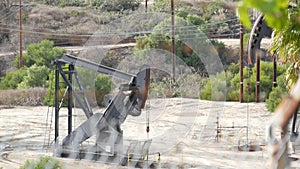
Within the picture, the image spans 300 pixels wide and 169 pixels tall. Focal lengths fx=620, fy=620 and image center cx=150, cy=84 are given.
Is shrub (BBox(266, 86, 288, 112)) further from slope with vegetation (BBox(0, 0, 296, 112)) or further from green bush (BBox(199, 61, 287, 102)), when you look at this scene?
slope with vegetation (BBox(0, 0, 296, 112))

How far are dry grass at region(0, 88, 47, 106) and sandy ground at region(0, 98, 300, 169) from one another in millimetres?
906

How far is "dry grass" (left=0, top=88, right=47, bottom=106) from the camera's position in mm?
19797

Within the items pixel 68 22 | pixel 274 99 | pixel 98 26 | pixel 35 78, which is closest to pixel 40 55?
pixel 35 78

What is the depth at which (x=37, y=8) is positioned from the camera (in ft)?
116

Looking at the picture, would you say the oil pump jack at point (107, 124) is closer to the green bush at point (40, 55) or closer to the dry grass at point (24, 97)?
the dry grass at point (24, 97)

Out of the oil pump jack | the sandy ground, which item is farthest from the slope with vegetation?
the oil pump jack

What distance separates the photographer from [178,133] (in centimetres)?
1357

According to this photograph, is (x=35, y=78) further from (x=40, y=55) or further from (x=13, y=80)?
(x=40, y=55)

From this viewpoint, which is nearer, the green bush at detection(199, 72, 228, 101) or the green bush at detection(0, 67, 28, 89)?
the green bush at detection(199, 72, 228, 101)

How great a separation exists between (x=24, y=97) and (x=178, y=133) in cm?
799

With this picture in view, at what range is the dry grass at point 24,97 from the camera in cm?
1980

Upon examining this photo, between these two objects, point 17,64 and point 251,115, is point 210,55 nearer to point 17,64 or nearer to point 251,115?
point 17,64

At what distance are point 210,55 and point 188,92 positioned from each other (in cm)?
563

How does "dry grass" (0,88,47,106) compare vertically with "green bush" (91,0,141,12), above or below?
below
